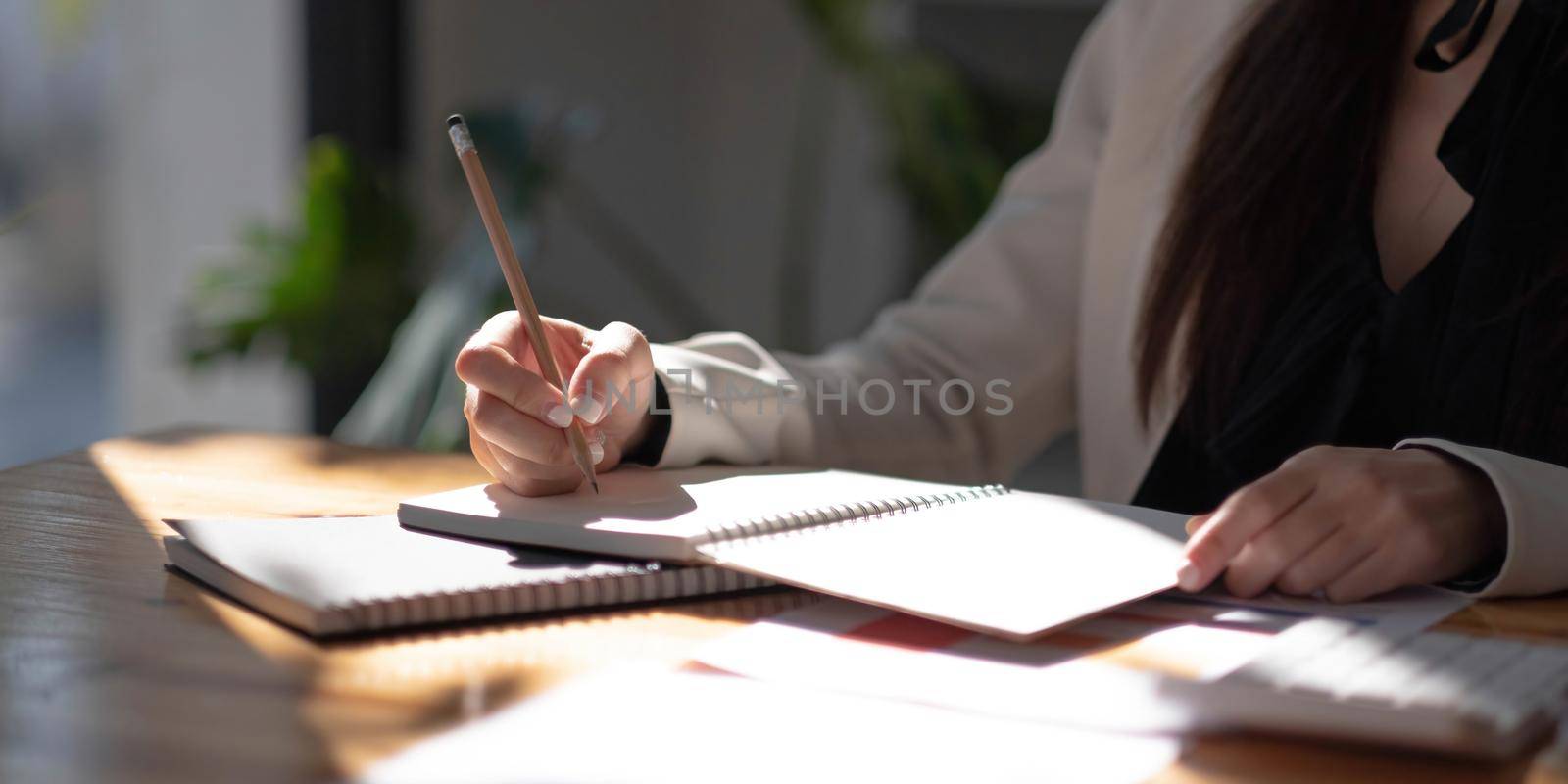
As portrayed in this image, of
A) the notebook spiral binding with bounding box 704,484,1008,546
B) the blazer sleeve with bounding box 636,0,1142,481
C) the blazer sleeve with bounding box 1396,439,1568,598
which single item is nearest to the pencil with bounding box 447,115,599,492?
the notebook spiral binding with bounding box 704,484,1008,546

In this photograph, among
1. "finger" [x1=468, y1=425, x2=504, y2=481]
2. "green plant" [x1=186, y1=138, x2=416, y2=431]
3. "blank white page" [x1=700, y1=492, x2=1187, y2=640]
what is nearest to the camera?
"blank white page" [x1=700, y1=492, x2=1187, y2=640]

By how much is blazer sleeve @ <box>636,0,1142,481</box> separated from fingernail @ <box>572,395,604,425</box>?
13.8 inches

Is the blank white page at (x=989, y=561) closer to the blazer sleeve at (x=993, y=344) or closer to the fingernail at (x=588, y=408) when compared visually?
the fingernail at (x=588, y=408)

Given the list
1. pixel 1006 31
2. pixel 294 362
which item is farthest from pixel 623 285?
pixel 294 362

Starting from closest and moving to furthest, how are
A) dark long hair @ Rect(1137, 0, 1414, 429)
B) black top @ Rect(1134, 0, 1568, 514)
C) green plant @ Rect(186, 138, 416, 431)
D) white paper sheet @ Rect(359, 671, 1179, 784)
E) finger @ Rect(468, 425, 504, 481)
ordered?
white paper sheet @ Rect(359, 671, 1179, 784), finger @ Rect(468, 425, 504, 481), black top @ Rect(1134, 0, 1568, 514), dark long hair @ Rect(1137, 0, 1414, 429), green plant @ Rect(186, 138, 416, 431)

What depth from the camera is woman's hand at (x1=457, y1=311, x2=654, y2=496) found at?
77 centimetres

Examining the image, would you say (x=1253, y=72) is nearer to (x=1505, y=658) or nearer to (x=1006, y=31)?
(x=1505, y=658)

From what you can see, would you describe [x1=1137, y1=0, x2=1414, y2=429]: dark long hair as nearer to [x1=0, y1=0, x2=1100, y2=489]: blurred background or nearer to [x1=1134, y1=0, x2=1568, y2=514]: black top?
[x1=1134, y1=0, x2=1568, y2=514]: black top

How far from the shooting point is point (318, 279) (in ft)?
6.64

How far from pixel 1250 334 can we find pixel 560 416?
58cm

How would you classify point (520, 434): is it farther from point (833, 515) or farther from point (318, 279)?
point (318, 279)

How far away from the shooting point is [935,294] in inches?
53.4

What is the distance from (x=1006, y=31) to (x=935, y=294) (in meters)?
1.93

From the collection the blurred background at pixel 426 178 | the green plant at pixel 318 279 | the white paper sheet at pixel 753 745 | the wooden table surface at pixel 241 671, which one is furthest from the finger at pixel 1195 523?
the green plant at pixel 318 279
